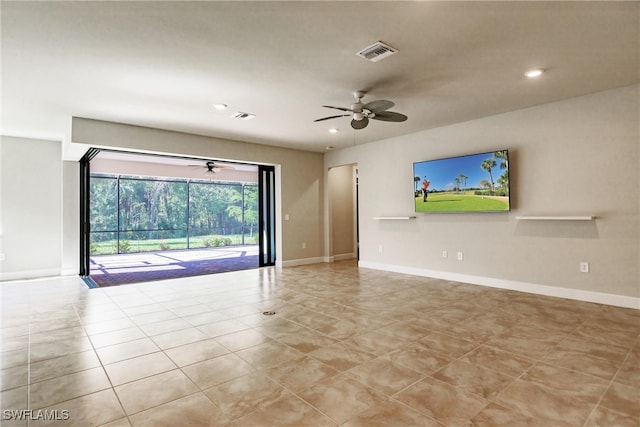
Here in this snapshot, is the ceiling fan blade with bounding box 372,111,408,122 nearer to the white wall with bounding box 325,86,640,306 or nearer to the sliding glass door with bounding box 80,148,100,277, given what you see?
the white wall with bounding box 325,86,640,306

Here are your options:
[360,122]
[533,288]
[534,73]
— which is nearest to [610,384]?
[533,288]

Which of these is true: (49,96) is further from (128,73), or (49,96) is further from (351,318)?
(351,318)

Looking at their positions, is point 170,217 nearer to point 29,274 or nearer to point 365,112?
point 29,274

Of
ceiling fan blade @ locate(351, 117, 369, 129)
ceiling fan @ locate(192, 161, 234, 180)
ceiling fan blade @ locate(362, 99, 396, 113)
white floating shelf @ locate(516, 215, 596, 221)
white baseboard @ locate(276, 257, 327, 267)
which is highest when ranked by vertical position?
ceiling fan @ locate(192, 161, 234, 180)

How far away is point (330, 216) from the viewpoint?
8.33 metres

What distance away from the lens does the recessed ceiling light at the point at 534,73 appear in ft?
11.8

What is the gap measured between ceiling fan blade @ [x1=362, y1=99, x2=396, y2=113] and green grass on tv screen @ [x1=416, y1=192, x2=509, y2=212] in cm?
242

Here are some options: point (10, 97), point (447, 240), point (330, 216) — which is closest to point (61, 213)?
point (10, 97)

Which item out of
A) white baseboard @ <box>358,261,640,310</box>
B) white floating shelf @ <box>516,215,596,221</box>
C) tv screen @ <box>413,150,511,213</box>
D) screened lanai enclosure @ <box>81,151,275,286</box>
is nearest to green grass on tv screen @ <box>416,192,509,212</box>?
tv screen @ <box>413,150,511,213</box>

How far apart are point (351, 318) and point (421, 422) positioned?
1.89 m

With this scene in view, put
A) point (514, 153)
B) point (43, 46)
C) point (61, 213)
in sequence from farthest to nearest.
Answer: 1. point (61, 213)
2. point (514, 153)
3. point (43, 46)

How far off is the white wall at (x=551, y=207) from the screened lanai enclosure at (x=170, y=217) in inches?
150

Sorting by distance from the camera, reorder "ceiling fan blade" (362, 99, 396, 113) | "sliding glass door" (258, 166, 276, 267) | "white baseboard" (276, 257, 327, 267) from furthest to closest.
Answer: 1. "sliding glass door" (258, 166, 276, 267)
2. "white baseboard" (276, 257, 327, 267)
3. "ceiling fan blade" (362, 99, 396, 113)

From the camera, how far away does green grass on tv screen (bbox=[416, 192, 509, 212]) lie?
507 centimetres
